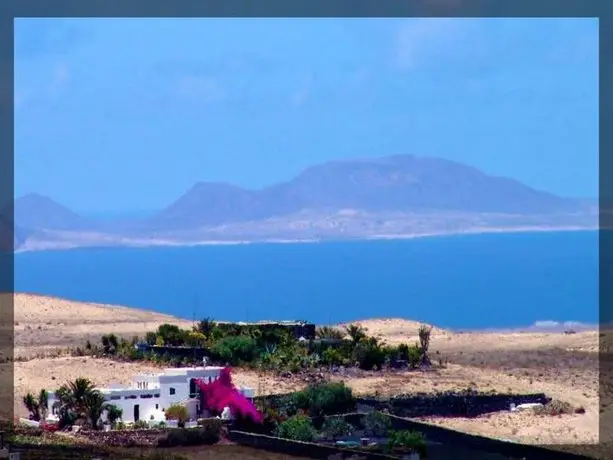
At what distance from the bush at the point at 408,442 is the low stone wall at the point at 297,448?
0.71 metres

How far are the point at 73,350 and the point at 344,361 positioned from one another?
6.80m

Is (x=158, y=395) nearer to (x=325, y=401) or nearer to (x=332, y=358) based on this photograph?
(x=325, y=401)

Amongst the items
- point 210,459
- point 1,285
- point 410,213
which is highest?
point 410,213

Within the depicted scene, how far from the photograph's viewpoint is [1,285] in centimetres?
6738

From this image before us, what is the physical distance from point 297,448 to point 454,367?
36.5 ft

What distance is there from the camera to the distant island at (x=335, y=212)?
167000 mm

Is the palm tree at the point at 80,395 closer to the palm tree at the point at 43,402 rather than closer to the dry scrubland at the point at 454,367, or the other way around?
the palm tree at the point at 43,402

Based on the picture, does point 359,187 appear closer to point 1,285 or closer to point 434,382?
point 1,285

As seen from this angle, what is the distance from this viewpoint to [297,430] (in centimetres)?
2584

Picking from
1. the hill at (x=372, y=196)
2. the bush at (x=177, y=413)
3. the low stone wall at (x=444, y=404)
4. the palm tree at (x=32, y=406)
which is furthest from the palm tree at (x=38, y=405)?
the hill at (x=372, y=196)

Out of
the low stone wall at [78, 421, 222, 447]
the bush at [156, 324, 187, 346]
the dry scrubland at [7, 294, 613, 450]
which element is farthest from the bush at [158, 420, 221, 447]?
the bush at [156, 324, 187, 346]

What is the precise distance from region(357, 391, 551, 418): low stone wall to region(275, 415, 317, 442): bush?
242 centimetres

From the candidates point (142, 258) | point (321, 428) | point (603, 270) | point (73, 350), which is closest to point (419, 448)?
point (321, 428)

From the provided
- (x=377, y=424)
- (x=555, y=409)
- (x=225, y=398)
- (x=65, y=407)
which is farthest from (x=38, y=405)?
(x=555, y=409)
